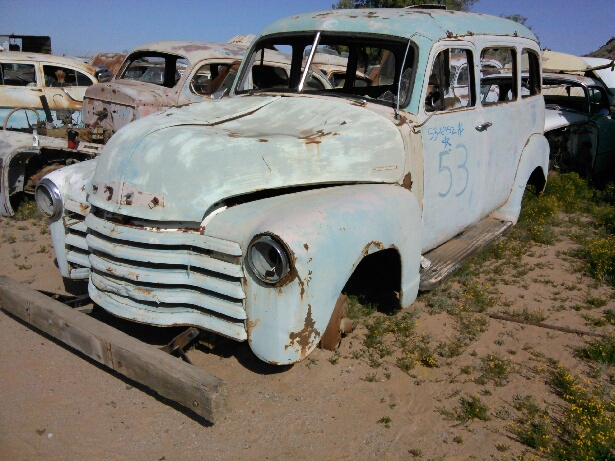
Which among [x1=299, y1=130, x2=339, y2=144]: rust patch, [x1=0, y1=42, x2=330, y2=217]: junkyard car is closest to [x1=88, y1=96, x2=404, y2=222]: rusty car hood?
[x1=299, y1=130, x2=339, y2=144]: rust patch

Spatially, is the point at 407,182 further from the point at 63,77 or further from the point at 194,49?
the point at 63,77

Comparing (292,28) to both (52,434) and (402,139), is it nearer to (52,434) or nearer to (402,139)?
(402,139)

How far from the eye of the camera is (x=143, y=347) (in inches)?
109

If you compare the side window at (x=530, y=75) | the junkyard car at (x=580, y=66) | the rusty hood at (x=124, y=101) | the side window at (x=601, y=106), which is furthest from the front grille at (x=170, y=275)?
the junkyard car at (x=580, y=66)

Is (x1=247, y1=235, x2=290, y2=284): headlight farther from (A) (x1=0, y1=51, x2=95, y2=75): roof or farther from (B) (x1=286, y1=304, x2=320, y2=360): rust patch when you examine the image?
(A) (x1=0, y1=51, x2=95, y2=75): roof

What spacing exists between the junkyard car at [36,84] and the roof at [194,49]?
2.94 m

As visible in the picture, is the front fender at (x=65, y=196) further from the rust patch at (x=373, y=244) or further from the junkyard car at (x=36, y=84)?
the junkyard car at (x=36, y=84)

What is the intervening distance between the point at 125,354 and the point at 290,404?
0.94m

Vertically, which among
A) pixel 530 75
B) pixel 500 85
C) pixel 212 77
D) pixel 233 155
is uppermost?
pixel 530 75

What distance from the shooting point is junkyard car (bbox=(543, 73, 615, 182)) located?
25.5 ft

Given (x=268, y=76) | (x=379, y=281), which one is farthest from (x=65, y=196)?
(x=379, y=281)

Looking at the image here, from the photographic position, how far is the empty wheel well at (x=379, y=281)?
3.51 m

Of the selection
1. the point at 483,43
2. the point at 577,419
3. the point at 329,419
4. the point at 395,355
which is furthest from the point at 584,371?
the point at 483,43

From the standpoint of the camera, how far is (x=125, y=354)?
2738 mm
